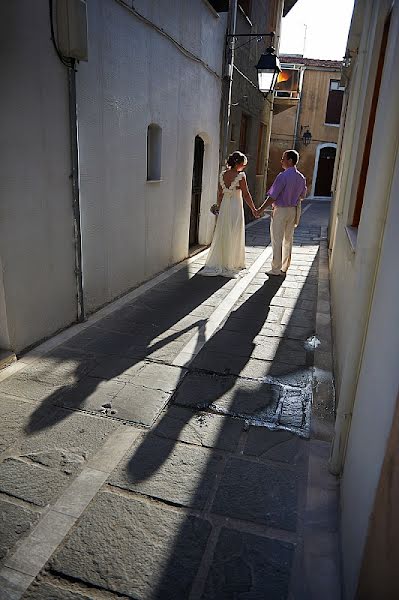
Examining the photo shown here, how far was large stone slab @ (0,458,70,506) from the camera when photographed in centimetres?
237

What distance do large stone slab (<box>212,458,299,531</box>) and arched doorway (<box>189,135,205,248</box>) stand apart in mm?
6828

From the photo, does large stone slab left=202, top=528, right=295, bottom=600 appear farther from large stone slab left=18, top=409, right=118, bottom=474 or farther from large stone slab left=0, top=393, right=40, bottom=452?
large stone slab left=0, top=393, right=40, bottom=452

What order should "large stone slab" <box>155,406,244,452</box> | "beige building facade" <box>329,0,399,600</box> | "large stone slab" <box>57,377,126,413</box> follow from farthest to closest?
"large stone slab" <box>57,377,126,413</box>, "large stone slab" <box>155,406,244,452</box>, "beige building facade" <box>329,0,399,600</box>

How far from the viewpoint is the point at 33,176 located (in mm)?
3789

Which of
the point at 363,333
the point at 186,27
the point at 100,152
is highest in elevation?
the point at 186,27

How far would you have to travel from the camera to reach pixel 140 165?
585 cm

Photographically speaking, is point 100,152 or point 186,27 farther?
point 186,27

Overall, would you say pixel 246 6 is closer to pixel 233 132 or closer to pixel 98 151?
pixel 233 132

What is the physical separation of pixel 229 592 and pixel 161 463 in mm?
892

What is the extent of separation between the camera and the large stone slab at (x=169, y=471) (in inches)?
95.9

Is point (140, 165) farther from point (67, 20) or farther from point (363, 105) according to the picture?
point (363, 105)

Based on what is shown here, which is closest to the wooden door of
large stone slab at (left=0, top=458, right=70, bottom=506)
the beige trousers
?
the beige trousers

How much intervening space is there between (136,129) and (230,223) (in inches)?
83.3

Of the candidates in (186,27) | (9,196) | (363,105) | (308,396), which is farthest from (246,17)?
(308,396)
